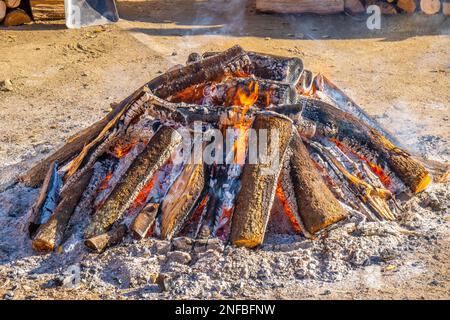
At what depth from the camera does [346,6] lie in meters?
10.5

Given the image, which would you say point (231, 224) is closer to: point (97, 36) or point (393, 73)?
point (393, 73)

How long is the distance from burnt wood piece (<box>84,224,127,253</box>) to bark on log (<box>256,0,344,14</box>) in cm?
712

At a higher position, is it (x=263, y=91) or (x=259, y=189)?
(x=263, y=91)

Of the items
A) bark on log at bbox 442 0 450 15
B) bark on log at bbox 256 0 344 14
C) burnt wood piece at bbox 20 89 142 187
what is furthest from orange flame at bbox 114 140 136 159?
bark on log at bbox 442 0 450 15

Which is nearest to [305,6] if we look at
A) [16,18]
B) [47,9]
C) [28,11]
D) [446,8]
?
[446,8]

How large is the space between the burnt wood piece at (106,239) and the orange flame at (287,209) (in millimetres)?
1130

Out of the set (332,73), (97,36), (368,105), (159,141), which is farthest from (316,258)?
(97,36)

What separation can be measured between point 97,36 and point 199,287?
22.0 ft

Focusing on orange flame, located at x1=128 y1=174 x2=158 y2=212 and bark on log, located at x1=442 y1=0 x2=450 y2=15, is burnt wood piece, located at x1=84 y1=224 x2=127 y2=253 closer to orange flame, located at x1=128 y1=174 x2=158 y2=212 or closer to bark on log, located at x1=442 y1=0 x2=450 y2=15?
orange flame, located at x1=128 y1=174 x2=158 y2=212

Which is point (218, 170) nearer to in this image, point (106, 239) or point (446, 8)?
point (106, 239)

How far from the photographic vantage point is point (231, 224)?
427 cm

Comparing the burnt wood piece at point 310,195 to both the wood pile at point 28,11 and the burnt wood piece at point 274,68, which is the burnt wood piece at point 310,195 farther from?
the wood pile at point 28,11

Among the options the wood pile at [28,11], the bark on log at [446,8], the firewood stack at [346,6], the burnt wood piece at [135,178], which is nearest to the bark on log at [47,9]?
the wood pile at [28,11]

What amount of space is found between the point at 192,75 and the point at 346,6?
256 inches
